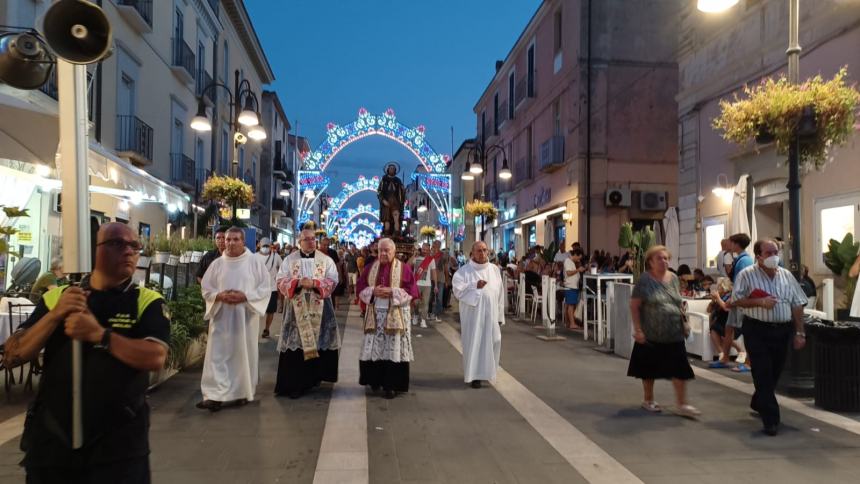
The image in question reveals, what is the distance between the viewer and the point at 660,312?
6.29 meters

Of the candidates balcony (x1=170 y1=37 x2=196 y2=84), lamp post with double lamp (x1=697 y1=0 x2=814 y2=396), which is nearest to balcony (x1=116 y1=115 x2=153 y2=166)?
balcony (x1=170 y1=37 x2=196 y2=84)

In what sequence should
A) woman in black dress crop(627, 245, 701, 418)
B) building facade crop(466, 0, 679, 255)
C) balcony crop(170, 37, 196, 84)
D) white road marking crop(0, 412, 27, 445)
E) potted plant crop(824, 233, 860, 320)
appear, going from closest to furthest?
1. white road marking crop(0, 412, 27, 445)
2. woman in black dress crop(627, 245, 701, 418)
3. potted plant crop(824, 233, 860, 320)
4. balcony crop(170, 37, 196, 84)
5. building facade crop(466, 0, 679, 255)

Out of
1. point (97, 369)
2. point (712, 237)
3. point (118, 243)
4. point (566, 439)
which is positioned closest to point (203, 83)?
point (712, 237)

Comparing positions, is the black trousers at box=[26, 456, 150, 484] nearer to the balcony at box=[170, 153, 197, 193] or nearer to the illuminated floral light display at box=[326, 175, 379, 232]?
the balcony at box=[170, 153, 197, 193]

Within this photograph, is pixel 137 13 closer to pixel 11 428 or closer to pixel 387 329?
pixel 387 329

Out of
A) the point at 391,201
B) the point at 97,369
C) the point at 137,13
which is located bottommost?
the point at 97,369

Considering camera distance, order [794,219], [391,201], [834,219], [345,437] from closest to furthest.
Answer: [345,437], [794,219], [834,219], [391,201]

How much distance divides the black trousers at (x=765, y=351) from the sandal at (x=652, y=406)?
892mm

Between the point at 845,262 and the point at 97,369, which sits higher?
the point at 845,262

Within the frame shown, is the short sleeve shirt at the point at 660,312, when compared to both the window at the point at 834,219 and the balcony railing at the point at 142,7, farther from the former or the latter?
the balcony railing at the point at 142,7

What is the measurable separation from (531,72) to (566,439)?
2551 centimetres

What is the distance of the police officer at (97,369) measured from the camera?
7.80 ft

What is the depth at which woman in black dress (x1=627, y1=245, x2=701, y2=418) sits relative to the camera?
20.6 feet

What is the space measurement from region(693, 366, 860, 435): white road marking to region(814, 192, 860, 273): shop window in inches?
154
